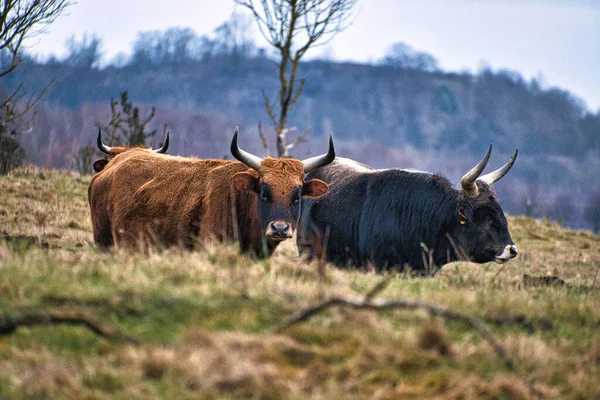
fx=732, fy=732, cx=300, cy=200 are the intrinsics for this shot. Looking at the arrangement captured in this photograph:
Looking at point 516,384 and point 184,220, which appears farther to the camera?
point 184,220

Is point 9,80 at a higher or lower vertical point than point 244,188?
higher

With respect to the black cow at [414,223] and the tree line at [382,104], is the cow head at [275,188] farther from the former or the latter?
the tree line at [382,104]

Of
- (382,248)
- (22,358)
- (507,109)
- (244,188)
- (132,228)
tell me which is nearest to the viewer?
(22,358)

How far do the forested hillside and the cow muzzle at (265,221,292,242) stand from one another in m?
79.0

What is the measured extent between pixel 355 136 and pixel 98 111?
4492 centimetres

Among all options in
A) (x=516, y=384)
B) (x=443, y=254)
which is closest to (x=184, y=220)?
A: (x=443, y=254)

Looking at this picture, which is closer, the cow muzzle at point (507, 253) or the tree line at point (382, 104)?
the cow muzzle at point (507, 253)

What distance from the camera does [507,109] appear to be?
120m

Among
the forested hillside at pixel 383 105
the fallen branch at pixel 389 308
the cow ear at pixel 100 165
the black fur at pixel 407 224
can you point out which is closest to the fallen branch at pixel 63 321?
the fallen branch at pixel 389 308

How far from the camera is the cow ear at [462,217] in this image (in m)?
9.39

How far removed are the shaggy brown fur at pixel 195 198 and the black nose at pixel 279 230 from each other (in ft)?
0.84

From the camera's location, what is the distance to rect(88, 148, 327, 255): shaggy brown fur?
26.2ft

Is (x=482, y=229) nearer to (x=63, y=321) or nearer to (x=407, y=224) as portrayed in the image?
(x=407, y=224)

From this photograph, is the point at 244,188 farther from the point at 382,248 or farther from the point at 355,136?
the point at 355,136
